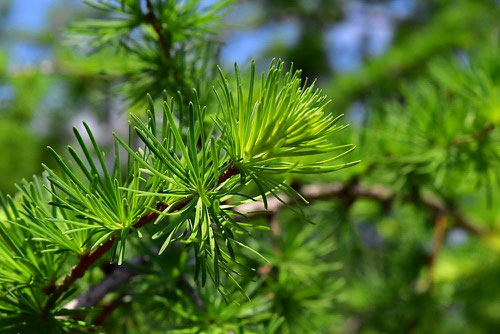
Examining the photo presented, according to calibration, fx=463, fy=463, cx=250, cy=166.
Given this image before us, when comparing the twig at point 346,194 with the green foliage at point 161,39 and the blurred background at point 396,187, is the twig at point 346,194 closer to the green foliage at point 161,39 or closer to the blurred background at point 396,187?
the blurred background at point 396,187

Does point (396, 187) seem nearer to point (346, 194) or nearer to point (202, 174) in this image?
point (346, 194)

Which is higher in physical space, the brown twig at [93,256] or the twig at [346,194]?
the twig at [346,194]

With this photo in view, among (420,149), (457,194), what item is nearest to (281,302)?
(420,149)

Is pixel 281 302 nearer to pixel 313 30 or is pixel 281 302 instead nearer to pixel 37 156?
pixel 37 156

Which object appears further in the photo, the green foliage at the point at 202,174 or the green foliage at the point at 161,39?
the green foliage at the point at 161,39

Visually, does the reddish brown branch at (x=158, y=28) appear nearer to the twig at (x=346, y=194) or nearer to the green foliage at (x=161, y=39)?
the green foliage at (x=161, y=39)

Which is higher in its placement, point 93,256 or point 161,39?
point 161,39

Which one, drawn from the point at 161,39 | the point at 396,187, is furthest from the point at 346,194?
the point at 161,39

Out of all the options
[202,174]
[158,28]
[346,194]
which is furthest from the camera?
[346,194]

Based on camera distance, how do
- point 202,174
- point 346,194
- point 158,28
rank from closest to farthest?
point 202,174, point 158,28, point 346,194

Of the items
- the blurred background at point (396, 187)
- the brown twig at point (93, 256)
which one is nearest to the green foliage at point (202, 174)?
the brown twig at point (93, 256)

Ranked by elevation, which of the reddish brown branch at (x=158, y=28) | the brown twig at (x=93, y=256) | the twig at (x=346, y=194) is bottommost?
the brown twig at (x=93, y=256)

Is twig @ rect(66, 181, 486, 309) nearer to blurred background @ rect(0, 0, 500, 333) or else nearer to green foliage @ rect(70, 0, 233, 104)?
blurred background @ rect(0, 0, 500, 333)
